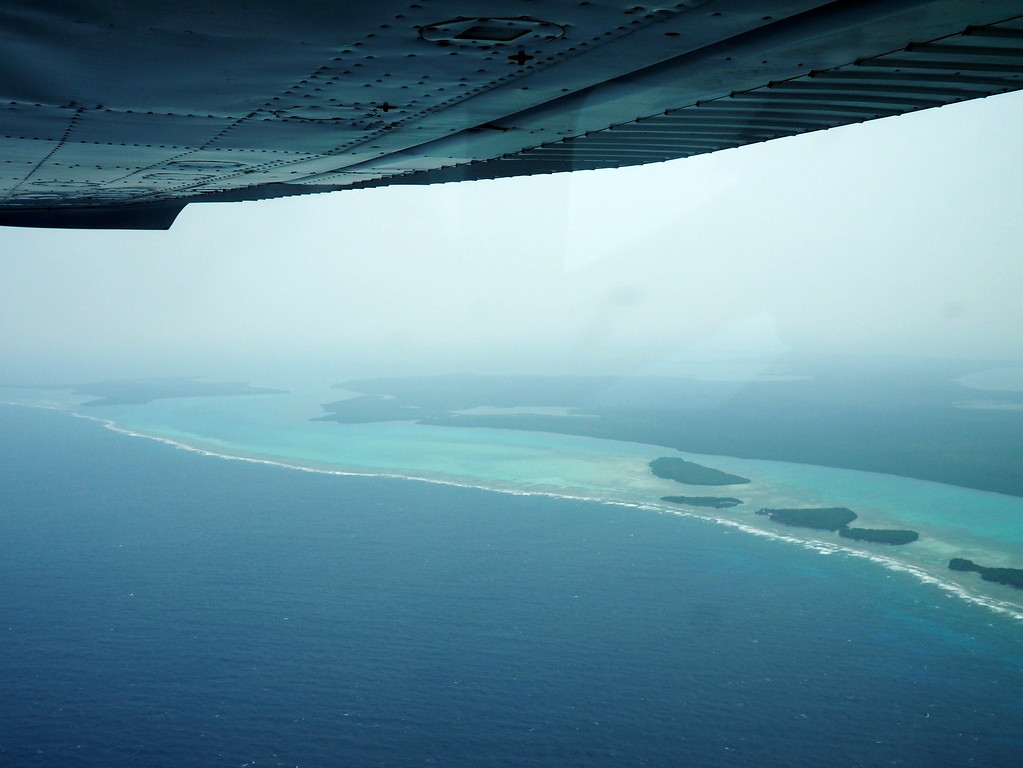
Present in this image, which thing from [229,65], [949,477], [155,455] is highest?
[229,65]

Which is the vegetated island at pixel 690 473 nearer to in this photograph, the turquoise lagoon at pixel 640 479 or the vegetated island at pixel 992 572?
the turquoise lagoon at pixel 640 479

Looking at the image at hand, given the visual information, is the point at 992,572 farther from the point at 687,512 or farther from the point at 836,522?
the point at 687,512

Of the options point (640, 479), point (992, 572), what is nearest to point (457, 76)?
point (992, 572)

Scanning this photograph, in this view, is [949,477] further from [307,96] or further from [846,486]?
[307,96]

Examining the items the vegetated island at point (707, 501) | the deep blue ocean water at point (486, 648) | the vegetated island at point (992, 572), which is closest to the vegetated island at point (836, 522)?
the vegetated island at point (707, 501)

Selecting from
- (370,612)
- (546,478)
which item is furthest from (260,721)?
(546,478)
